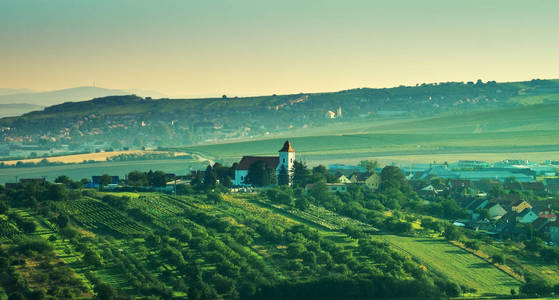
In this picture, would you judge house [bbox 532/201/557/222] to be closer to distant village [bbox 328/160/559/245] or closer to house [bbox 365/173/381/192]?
distant village [bbox 328/160/559/245]

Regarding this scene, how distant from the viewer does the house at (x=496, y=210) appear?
8406 cm

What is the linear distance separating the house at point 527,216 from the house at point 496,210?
2.38m

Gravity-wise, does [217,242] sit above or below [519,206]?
above

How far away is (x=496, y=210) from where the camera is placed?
84.8 meters

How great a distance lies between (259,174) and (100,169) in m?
71.9

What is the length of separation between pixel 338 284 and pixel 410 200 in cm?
3375

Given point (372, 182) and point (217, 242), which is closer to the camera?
point (217, 242)

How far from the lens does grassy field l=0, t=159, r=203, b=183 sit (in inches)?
5910

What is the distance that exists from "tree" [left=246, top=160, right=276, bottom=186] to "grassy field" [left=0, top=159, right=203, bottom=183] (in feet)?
166

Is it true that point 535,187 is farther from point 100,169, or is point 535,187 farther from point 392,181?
point 100,169

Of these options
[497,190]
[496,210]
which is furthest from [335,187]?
[497,190]

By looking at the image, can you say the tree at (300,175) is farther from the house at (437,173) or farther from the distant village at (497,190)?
the house at (437,173)

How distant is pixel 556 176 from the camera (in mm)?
120938

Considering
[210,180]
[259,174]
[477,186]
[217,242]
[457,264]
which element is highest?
[259,174]
